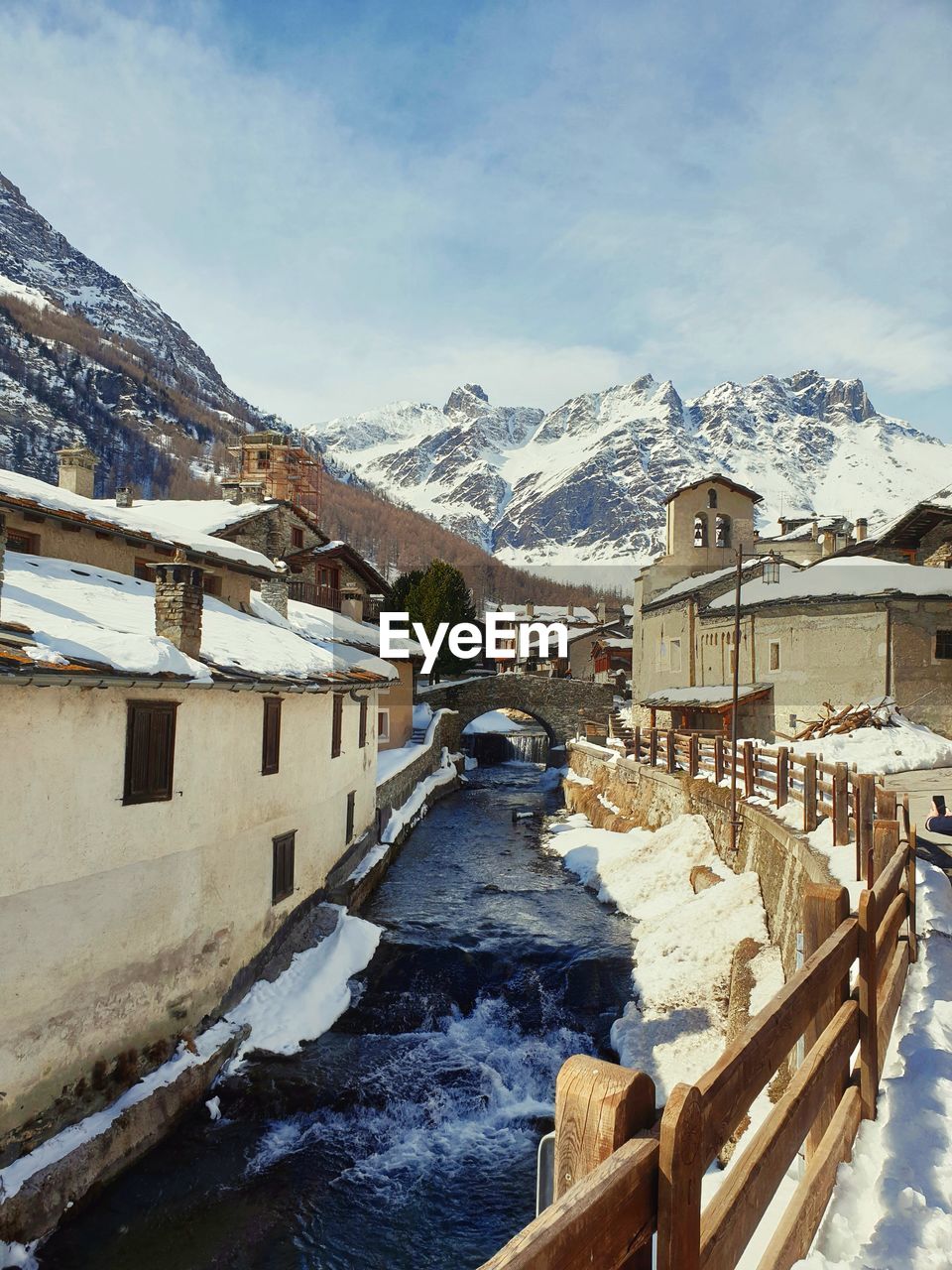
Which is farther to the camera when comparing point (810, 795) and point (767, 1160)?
point (810, 795)

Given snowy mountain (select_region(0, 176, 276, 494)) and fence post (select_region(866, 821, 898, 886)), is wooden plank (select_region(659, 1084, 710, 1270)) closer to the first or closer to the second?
fence post (select_region(866, 821, 898, 886))

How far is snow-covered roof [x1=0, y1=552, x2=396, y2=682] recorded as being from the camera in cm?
966

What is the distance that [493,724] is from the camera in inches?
2689

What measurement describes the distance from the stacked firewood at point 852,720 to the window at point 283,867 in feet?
60.7

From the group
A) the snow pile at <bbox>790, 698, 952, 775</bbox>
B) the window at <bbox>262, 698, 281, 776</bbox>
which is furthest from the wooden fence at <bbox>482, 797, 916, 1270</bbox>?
the snow pile at <bbox>790, 698, 952, 775</bbox>

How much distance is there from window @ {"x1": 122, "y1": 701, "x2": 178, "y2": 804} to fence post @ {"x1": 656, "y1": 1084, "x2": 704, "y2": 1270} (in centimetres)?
966

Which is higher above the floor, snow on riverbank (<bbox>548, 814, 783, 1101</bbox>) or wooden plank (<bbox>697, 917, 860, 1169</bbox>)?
wooden plank (<bbox>697, 917, 860, 1169</bbox>)

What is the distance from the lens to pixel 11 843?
28.2 ft

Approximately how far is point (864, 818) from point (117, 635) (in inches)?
420

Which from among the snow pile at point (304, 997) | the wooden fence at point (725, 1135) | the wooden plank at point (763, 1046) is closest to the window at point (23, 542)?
the snow pile at point (304, 997)

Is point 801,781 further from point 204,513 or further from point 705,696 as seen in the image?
point 204,513

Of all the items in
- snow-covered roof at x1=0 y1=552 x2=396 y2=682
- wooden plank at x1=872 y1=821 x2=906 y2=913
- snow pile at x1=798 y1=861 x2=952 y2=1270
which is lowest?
snow pile at x1=798 y1=861 x2=952 y2=1270

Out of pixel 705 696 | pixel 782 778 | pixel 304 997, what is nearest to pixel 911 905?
pixel 782 778

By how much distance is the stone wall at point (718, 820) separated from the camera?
1273 cm
